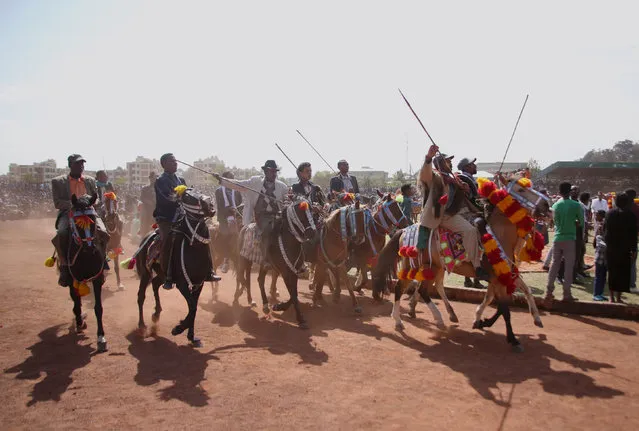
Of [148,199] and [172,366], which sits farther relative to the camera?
[148,199]

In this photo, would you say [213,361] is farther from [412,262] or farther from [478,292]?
[478,292]

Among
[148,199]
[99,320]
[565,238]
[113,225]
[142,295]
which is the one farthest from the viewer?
[148,199]

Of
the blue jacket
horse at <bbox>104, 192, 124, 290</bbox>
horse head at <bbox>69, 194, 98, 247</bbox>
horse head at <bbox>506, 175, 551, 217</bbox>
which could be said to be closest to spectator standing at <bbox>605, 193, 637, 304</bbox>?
horse head at <bbox>506, 175, 551, 217</bbox>

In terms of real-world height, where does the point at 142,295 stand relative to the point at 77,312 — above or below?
above

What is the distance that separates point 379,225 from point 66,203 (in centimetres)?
616

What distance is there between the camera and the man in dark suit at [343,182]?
42.9 feet

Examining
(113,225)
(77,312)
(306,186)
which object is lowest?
(77,312)

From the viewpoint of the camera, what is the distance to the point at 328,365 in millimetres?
6492

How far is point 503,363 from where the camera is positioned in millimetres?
6516

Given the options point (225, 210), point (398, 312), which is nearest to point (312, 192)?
point (225, 210)

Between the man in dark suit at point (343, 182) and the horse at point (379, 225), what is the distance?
2.68 meters

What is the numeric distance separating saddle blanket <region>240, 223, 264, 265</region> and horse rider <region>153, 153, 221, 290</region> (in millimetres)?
1733

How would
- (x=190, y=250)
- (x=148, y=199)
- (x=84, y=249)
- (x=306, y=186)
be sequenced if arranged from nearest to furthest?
(x=190, y=250), (x=84, y=249), (x=306, y=186), (x=148, y=199)

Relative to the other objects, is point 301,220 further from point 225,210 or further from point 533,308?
point 533,308
